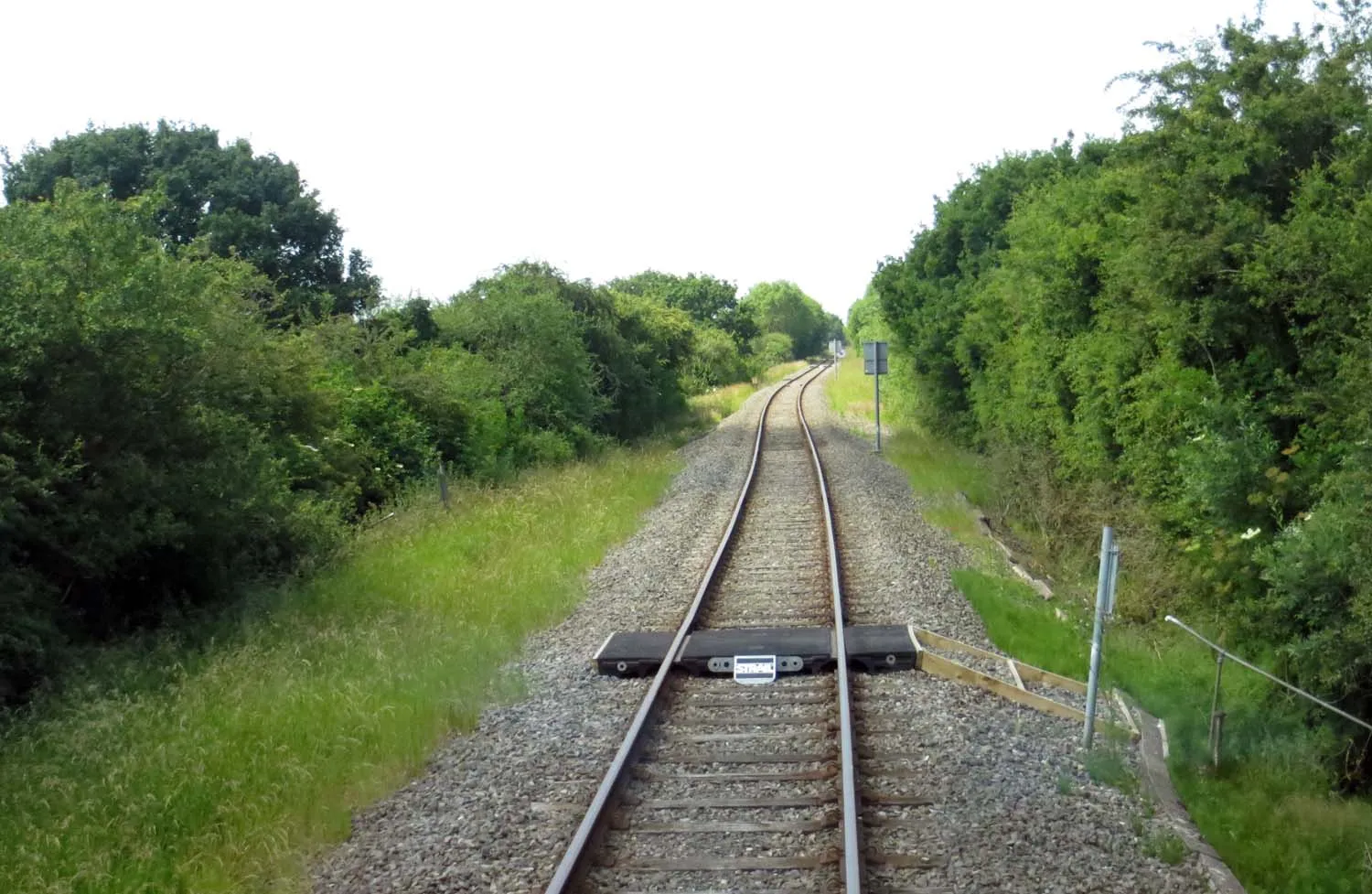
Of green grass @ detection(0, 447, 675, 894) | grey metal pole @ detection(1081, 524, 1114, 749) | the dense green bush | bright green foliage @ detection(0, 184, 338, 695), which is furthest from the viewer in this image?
the dense green bush

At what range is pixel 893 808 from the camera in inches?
265

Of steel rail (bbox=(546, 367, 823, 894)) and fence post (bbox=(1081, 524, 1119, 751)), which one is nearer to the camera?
steel rail (bbox=(546, 367, 823, 894))

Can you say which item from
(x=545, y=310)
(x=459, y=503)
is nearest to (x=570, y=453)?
(x=545, y=310)

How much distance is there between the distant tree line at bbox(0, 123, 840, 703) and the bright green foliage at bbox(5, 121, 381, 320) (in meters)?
0.12

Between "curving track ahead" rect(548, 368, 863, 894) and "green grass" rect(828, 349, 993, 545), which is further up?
"curving track ahead" rect(548, 368, 863, 894)

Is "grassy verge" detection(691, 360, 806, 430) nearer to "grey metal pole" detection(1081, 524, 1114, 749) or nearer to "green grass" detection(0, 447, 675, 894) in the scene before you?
"green grass" detection(0, 447, 675, 894)

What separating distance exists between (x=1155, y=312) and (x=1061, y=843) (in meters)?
8.40

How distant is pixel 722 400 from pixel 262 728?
4751 cm

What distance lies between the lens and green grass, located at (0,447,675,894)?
6500 millimetres

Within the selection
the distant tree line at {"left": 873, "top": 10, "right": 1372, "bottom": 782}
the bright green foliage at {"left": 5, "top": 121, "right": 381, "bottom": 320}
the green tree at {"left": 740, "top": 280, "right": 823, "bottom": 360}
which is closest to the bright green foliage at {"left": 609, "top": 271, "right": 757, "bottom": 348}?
the bright green foliage at {"left": 5, "top": 121, "right": 381, "bottom": 320}

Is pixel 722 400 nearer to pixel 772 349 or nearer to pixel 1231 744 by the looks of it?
pixel 1231 744

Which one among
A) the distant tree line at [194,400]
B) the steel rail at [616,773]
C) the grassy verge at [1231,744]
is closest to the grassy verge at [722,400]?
the distant tree line at [194,400]

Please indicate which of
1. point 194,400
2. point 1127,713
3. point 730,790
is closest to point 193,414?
point 194,400

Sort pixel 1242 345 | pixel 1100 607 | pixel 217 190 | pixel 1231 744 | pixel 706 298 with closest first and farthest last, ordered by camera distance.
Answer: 1. pixel 1100 607
2. pixel 1231 744
3. pixel 1242 345
4. pixel 217 190
5. pixel 706 298
